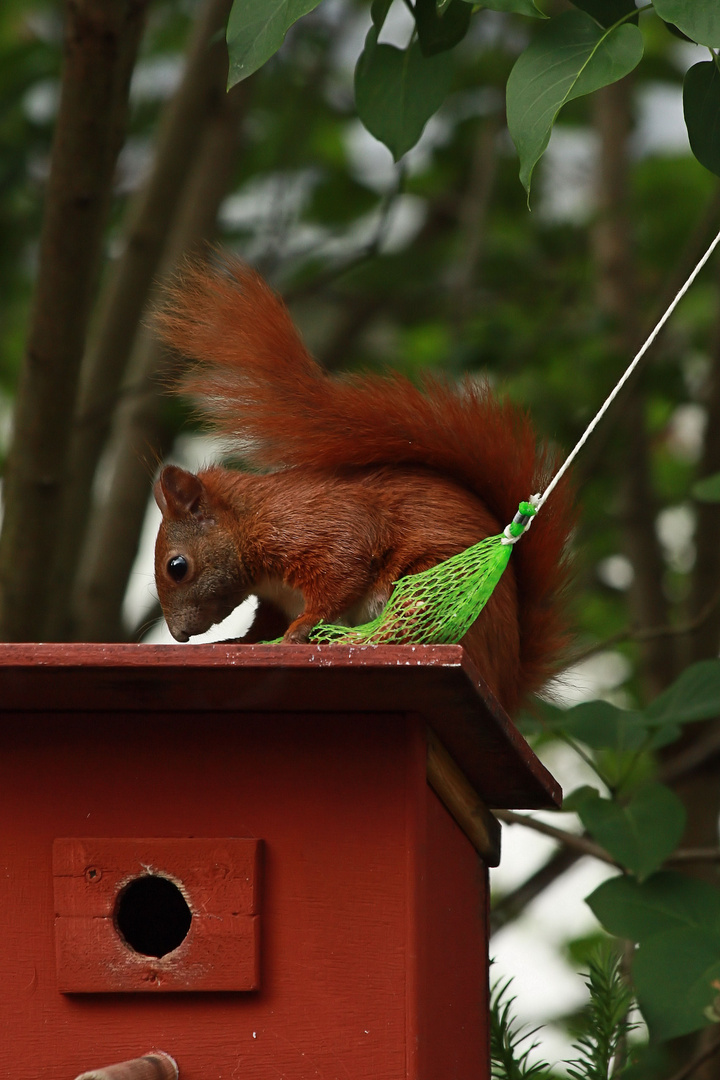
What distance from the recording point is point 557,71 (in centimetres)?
118

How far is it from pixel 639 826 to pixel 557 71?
89 cm

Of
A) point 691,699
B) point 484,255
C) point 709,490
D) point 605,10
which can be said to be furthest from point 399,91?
point 484,255

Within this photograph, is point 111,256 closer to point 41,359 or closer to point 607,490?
point 607,490

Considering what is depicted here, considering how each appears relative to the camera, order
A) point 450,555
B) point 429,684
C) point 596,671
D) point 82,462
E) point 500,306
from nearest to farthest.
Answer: point 429,684 → point 450,555 → point 82,462 → point 500,306 → point 596,671

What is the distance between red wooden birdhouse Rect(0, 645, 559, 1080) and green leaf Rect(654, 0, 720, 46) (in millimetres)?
532

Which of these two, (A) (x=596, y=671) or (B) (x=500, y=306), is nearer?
(B) (x=500, y=306)

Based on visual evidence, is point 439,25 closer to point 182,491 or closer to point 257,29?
point 257,29

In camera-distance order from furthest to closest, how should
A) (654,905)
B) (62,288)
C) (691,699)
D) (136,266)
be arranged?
1. (136,266)
2. (62,288)
3. (691,699)
4. (654,905)

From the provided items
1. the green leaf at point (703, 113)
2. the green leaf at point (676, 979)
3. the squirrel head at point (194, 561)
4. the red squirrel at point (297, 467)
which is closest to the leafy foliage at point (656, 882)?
the green leaf at point (676, 979)

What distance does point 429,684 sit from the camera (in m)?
1.15

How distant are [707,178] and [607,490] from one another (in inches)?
34.3

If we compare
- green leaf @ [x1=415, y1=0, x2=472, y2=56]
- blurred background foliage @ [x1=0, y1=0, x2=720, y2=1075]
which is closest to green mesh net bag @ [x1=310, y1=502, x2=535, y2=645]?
green leaf @ [x1=415, y1=0, x2=472, y2=56]

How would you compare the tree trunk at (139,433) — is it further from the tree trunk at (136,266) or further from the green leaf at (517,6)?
the green leaf at (517,6)

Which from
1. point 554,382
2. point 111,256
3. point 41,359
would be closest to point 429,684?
point 41,359
